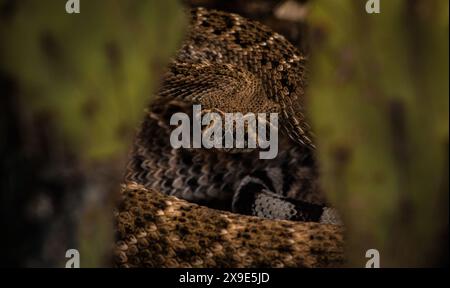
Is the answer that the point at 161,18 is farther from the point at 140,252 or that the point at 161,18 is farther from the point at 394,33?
the point at 140,252

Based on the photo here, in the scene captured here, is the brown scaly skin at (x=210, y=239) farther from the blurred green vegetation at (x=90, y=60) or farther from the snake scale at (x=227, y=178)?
the blurred green vegetation at (x=90, y=60)

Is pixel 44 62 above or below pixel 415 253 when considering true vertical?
above

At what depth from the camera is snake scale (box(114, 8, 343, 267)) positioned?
8.57 ft

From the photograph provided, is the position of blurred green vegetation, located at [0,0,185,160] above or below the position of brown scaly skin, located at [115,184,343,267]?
above

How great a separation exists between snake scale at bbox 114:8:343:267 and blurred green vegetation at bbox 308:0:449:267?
0.56 meters

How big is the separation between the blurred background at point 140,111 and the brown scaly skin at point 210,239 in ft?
2.05

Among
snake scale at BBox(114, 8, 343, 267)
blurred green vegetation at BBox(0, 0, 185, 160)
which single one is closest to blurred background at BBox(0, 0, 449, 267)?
blurred green vegetation at BBox(0, 0, 185, 160)

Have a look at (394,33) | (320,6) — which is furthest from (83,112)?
(394,33)

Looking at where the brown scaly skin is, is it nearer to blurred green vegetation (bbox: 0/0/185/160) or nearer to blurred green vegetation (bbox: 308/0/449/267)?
blurred green vegetation (bbox: 308/0/449/267)

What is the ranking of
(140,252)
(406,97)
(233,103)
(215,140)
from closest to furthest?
1. (406,97)
2. (140,252)
3. (233,103)
4. (215,140)

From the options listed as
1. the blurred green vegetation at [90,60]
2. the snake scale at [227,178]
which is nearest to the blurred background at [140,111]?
the blurred green vegetation at [90,60]

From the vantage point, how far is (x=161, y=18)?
5.71 feet

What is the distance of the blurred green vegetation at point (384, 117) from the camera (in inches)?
69.0
